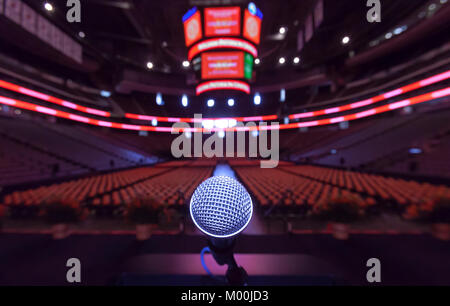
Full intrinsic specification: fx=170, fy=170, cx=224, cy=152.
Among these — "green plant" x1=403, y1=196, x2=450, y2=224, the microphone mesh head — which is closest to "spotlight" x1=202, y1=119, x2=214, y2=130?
"green plant" x1=403, y1=196, x2=450, y2=224

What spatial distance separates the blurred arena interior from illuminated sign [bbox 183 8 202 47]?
0.20 m

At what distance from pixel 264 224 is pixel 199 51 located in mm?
7473

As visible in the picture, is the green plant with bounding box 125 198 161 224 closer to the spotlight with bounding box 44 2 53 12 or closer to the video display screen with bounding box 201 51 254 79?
the video display screen with bounding box 201 51 254 79

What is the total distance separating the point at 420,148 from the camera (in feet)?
30.5

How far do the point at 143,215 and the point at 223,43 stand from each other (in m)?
7.23

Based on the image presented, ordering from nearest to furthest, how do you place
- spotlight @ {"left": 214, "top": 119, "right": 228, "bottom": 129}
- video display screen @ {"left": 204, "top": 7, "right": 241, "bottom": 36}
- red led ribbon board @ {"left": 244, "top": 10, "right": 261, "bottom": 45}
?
video display screen @ {"left": 204, "top": 7, "right": 241, "bottom": 36} < red led ribbon board @ {"left": 244, "top": 10, "right": 261, "bottom": 45} < spotlight @ {"left": 214, "top": 119, "right": 228, "bottom": 129}

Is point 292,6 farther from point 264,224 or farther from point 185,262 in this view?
point 185,262

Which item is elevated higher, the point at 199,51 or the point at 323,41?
the point at 323,41

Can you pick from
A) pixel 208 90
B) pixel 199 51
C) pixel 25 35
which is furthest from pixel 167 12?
pixel 25 35

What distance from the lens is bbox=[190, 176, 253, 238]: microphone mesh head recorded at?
773 millimetres

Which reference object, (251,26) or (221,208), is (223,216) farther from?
(251,26)

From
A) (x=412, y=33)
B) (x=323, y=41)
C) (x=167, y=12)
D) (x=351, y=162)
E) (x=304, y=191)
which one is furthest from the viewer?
(x=323, y=41)

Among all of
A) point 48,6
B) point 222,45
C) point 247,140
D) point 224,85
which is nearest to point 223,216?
point 222,45
